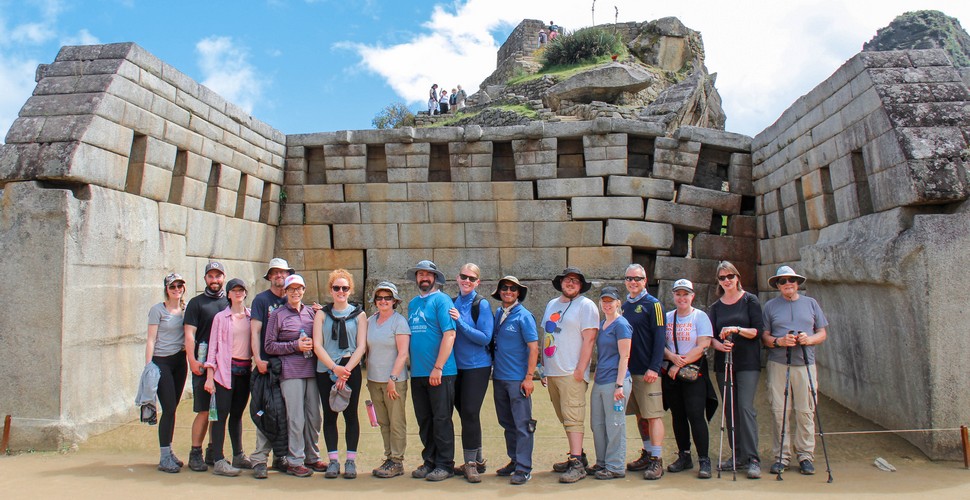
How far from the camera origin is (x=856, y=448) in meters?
6.47

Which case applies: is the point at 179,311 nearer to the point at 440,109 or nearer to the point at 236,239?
the point at 236,239

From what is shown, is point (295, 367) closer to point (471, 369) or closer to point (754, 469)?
point (471, 369)

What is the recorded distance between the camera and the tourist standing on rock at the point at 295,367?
5777mm

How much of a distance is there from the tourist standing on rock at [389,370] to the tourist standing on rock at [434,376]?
11cm

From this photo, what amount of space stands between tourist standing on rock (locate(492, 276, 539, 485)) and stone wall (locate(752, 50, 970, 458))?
347 cm

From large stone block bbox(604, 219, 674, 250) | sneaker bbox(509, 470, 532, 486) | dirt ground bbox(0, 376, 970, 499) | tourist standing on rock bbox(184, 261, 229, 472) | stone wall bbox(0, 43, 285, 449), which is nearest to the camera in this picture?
dirt ground bbox(0, 376, 970, 499)

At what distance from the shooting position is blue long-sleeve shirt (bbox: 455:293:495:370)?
576cm

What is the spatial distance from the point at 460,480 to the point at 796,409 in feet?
9.63

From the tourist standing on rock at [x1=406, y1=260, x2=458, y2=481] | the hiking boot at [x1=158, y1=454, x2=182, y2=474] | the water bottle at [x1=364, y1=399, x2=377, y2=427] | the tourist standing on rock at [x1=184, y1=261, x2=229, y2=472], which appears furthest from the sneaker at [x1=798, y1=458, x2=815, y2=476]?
the hiking boot at [x1=158, y1=454, x2=182, y2=474]

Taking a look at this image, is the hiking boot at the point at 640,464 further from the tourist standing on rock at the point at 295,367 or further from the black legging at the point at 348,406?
the tourist standing on rock at the point at 295,367

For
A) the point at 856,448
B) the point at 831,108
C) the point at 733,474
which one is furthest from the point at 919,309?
the point at 831,108

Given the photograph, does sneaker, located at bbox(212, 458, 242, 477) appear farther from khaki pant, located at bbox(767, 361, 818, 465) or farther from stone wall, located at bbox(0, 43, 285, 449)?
khaki pant, located at bbox(767, 361, 818, 465)

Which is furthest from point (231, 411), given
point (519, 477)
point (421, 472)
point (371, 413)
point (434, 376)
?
point (519, 477)

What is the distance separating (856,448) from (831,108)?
376cm
